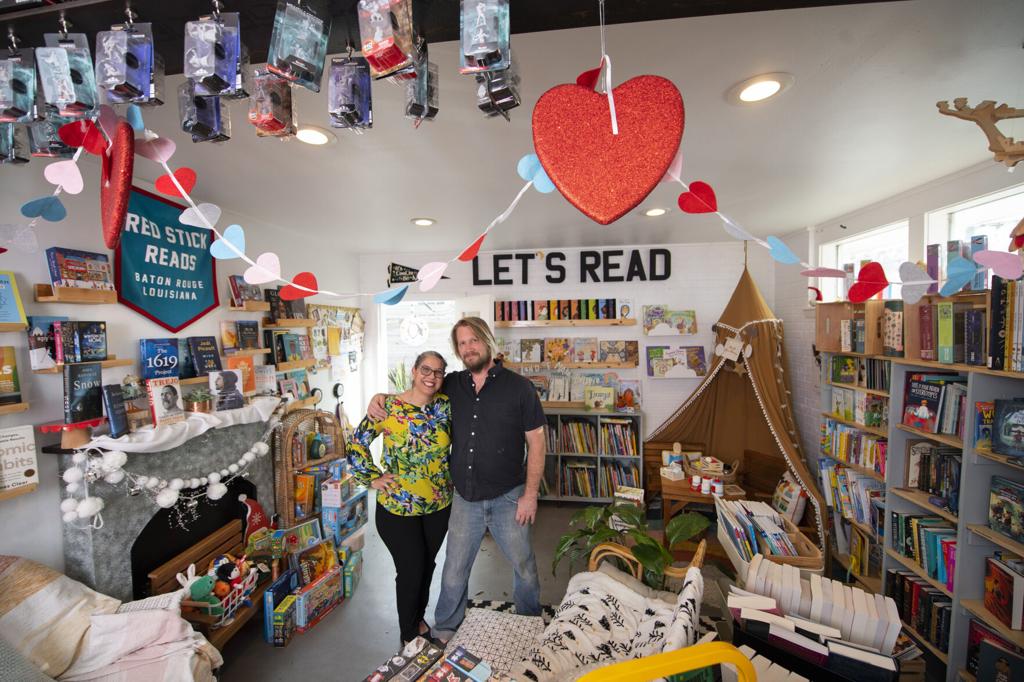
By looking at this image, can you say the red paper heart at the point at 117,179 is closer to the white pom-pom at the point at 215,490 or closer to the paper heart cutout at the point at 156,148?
the paper heart cutout at the point at 156,148

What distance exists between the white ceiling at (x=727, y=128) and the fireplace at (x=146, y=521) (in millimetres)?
1386

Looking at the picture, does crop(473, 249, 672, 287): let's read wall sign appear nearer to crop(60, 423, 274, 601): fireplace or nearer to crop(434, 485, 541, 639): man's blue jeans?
crop(60, 423, 274, 601): fireplace

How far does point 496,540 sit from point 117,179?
1.80 m

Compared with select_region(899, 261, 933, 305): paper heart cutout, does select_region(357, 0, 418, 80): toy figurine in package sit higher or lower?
higher

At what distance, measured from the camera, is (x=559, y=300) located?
4168 mm

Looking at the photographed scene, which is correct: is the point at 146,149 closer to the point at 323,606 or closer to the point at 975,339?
the point at 323,606

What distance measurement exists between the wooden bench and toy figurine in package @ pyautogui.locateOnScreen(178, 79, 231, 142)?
7.32ft

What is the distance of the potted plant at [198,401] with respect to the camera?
228 cm

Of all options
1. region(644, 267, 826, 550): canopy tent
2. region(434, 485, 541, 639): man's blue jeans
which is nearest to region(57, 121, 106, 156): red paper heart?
region(434, 485, 541, 639): man's blue jeans

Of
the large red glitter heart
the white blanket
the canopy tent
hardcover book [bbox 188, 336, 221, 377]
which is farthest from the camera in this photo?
the canopy tent

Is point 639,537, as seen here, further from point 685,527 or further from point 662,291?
point 662,291

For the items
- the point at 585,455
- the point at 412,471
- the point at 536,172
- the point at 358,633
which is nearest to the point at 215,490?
the point at 358,633

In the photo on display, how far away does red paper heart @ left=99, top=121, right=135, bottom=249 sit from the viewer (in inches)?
30.0

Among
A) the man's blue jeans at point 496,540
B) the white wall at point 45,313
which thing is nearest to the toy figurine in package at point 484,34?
the man's blue jeans at point 496,540
